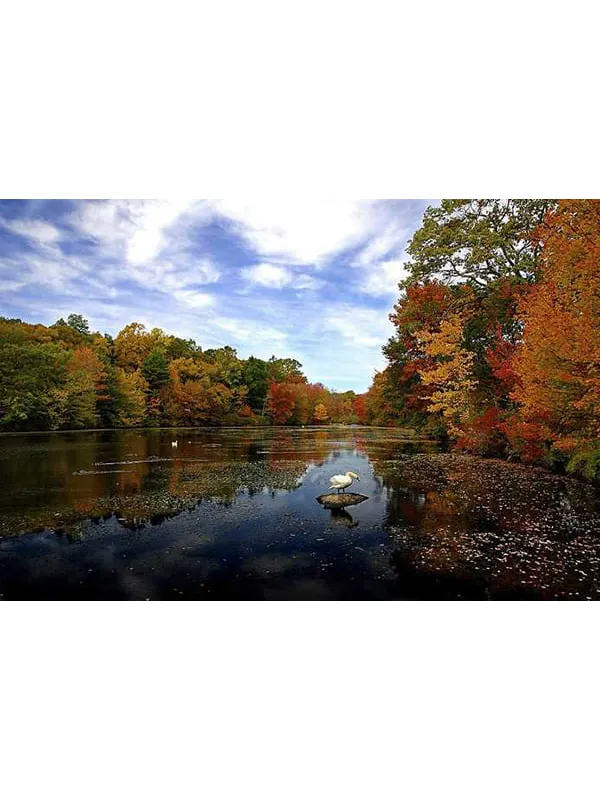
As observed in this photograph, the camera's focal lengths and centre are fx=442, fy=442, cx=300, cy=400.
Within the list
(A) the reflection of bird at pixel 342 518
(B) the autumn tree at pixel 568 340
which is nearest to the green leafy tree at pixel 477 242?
(B) the autumn tree at pixel 568 340

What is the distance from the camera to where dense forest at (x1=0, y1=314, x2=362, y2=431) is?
9844 mm

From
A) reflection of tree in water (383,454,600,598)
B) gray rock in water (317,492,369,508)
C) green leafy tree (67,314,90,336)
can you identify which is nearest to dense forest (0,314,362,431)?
green leafy tree (67,314,90,336)

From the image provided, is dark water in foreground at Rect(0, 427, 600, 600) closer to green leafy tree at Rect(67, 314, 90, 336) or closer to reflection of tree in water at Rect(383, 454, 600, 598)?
reflection of tree in water at Rect(383, 454, 600, 598)

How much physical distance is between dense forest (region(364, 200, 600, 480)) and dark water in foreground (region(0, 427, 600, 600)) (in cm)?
92

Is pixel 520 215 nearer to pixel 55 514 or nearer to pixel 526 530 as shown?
pixel 526 530

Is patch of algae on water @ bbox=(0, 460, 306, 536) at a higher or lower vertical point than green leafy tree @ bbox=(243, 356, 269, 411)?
lower

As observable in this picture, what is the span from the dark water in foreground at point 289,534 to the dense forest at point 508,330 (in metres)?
0.92

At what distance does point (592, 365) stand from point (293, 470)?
17.5 ft

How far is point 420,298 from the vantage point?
31.6ft

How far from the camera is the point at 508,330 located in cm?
874

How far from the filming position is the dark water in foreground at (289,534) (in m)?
3.47

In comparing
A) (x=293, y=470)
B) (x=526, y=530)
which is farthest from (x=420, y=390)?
(x=526, y=530)

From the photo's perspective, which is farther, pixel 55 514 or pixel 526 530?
pixel 55 514

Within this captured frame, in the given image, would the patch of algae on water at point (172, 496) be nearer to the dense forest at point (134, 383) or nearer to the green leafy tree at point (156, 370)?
the dense forest at point (134, 383)
